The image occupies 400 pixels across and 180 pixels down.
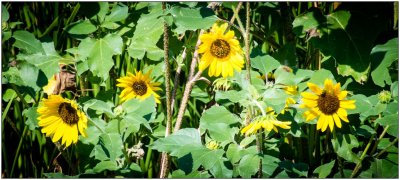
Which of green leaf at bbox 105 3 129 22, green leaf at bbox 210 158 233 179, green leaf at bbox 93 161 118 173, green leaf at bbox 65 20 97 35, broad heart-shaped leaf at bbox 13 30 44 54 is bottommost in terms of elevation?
green leaf at bbox 93 161 118 173

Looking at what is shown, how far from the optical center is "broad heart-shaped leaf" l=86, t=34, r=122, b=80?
4.05ft

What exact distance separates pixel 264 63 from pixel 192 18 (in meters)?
0.20

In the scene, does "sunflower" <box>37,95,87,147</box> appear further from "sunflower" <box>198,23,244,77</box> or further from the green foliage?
"sunflower" <box>198,23,244,77</box>

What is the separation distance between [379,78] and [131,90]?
2.16ft

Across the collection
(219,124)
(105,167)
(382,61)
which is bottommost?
(105,167)

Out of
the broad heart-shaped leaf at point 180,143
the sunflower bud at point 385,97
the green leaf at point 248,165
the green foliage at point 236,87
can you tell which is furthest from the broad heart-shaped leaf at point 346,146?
the broad heart-shaped leaf at point 180,143

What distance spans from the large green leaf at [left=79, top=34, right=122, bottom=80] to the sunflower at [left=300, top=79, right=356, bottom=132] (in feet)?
1.54

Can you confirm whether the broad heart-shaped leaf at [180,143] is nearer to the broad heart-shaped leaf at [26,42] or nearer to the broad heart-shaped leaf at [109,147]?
the broad heart-shaped leaf at [109,147]

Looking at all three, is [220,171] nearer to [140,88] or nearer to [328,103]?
[328,103]

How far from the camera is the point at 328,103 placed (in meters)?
1.13

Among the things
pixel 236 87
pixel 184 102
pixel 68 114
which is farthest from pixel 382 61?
pixel 68 114

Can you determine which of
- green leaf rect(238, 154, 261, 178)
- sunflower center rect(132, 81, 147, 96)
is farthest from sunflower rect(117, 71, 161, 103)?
green leaf rect(238, 154, 261, 178)

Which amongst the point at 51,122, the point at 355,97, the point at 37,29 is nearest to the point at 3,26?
the point at 51,122

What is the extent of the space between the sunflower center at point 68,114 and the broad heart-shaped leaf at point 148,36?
0.22 meters
